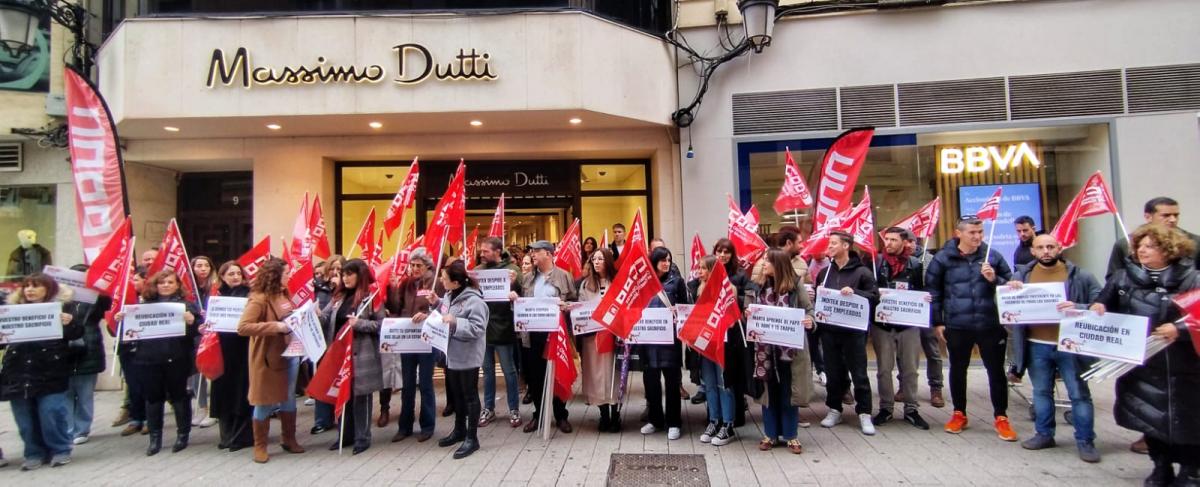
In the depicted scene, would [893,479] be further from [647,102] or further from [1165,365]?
[647,102]

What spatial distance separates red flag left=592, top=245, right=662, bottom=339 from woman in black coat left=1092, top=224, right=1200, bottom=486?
11.7 ft

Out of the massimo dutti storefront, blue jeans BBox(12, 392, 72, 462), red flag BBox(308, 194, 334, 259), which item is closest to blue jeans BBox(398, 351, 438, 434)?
red flag BBox(308, 194, 334, 259)

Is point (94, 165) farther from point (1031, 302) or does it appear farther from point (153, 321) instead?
point (1031, 302)

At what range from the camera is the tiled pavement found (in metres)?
5.08

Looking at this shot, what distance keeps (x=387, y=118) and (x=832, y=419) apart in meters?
7.61

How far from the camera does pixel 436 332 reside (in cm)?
574

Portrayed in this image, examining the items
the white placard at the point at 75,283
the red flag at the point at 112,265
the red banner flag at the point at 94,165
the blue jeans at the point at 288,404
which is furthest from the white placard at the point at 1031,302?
the red banner flag at the point at 94,165

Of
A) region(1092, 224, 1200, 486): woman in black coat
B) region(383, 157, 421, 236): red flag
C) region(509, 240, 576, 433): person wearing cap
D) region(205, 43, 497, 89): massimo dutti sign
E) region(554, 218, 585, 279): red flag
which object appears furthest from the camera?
region(205, 43, 497, 89): massimo dutti sign

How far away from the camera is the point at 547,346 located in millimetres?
6566

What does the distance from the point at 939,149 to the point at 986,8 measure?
7.71 ft

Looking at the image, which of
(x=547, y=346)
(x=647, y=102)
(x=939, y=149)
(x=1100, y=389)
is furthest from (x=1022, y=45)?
(x=547, y=346)

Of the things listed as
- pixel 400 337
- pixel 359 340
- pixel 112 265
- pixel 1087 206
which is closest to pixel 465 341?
pixel 400 337

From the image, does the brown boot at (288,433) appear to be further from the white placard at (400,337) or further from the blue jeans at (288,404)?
the white placard at (400,337)

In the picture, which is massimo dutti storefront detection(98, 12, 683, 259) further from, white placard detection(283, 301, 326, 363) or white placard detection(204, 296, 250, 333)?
white placard detection(283, 301, 326, 363)
